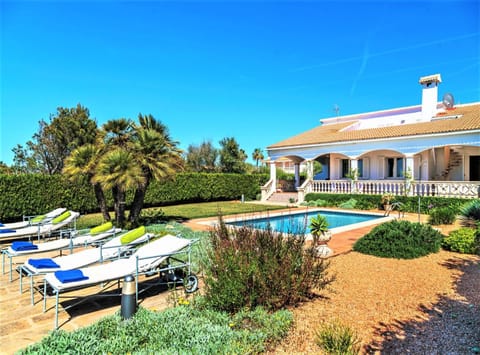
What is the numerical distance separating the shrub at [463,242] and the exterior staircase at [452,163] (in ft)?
57.9

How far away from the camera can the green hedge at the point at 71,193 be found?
16.0 meters

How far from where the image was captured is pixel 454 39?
22.2 meters

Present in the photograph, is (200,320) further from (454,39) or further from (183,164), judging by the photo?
(454,39)

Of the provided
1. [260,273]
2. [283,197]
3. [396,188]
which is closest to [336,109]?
[283,197]

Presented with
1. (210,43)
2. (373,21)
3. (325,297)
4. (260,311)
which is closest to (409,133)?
(373,21)

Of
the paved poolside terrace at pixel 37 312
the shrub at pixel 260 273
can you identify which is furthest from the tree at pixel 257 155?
the shrub at pixel 260 273

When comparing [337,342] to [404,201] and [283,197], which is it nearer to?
[404,201]

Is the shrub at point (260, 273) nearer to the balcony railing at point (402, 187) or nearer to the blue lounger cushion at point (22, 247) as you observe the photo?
the blue lounger cushion at point (22, 247)

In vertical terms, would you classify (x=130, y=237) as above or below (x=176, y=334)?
above

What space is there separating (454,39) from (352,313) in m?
25.6

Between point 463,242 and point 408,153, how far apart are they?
47.0 ft

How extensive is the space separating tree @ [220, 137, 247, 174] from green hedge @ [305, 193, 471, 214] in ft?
52.0

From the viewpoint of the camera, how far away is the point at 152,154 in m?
12.0

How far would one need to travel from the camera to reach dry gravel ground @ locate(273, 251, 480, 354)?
375cm
